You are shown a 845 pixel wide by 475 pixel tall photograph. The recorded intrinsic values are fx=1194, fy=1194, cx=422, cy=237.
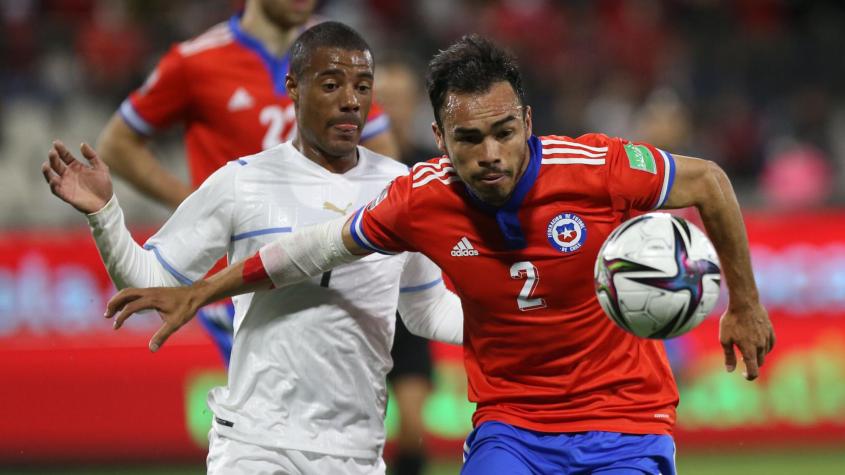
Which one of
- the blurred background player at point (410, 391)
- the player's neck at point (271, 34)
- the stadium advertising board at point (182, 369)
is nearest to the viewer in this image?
the player's neck at point (271, 34)

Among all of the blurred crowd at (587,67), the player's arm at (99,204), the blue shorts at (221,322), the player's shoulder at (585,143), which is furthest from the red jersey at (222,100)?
the blurred crowd at (587,67)

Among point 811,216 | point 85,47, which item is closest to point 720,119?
point 811,216

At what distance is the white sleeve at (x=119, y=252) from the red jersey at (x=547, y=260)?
28.7 inches

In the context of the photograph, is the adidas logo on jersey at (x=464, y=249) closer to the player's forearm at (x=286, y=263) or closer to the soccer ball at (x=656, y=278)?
the player's forearm at (x=286, y=263)

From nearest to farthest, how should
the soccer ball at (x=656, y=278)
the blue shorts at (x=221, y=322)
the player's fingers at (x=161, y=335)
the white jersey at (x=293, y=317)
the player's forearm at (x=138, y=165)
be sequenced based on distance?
1. the soccer ball at (x=656, y=278)
2. the player's fingers at (x=161, y=335)
3. the white jersey at (x=293, y=317)
4. the blue shorts at (x=221, y=322)
5. the player's forearm at (x=138, y=165)

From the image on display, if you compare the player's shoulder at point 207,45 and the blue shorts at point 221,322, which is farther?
the player's shoulder at point 207,45

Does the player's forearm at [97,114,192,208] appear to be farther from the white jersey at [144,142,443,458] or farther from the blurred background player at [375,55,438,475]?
the white jersey at [144,142,443,458]

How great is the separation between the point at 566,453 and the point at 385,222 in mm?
951

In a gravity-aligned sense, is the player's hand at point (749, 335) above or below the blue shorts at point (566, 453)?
above

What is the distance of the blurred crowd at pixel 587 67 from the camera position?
11.1 m

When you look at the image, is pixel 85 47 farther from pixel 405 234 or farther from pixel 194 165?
pixel 405 234

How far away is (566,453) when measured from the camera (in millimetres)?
3840

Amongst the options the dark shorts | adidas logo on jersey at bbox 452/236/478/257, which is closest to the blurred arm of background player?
the dark shorts

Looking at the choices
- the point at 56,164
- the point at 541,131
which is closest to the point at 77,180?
the point at 56,164
